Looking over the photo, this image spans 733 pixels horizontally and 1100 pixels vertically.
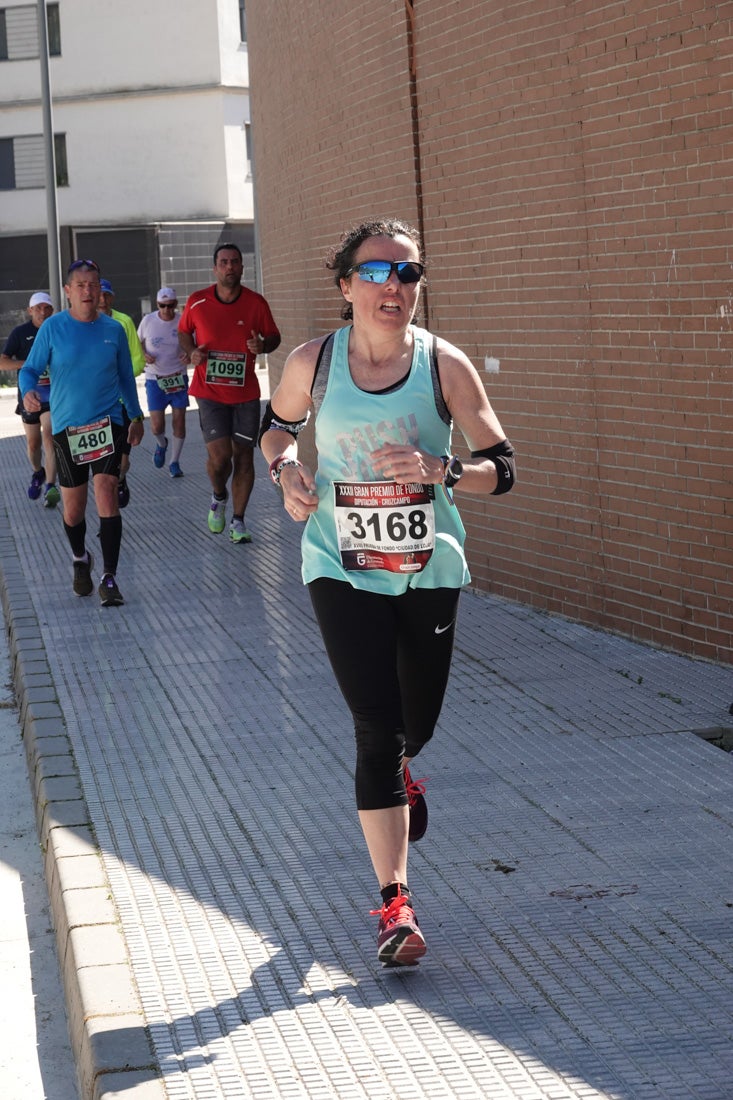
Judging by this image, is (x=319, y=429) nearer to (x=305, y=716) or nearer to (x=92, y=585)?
(x=305, y=716)

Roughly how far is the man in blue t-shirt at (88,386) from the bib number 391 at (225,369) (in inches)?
81.5

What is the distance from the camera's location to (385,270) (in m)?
4.54

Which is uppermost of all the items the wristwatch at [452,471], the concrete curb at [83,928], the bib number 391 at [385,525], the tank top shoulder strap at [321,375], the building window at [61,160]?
the building window at [61,160]

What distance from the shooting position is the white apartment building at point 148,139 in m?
42.4

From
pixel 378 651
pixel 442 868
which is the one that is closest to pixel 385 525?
pixel 378 651

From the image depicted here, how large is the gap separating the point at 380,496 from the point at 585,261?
4370 mm

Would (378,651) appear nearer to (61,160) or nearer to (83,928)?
(83,928)

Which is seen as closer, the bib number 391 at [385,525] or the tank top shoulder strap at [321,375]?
the bib number 391 at [385,525]

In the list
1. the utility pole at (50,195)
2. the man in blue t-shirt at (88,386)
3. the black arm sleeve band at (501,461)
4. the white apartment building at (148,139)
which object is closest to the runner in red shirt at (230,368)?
the man in blue t-shirt at (88,386)

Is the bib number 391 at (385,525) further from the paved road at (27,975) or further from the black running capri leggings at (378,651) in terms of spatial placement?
the paved road at (27,975)

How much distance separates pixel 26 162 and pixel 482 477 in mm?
42809

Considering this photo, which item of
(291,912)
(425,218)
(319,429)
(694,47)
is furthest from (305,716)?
(425,218)

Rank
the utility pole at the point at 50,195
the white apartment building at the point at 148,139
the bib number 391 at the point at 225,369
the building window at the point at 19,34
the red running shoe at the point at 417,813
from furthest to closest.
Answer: the building window at the point at 19,34, the white apartment building at the point at 148,139, the utility pole at the point at 50,195, the bib number 391 at the point at 225,369, the red running shoe at the point at 417,813

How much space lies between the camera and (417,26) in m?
10.4
